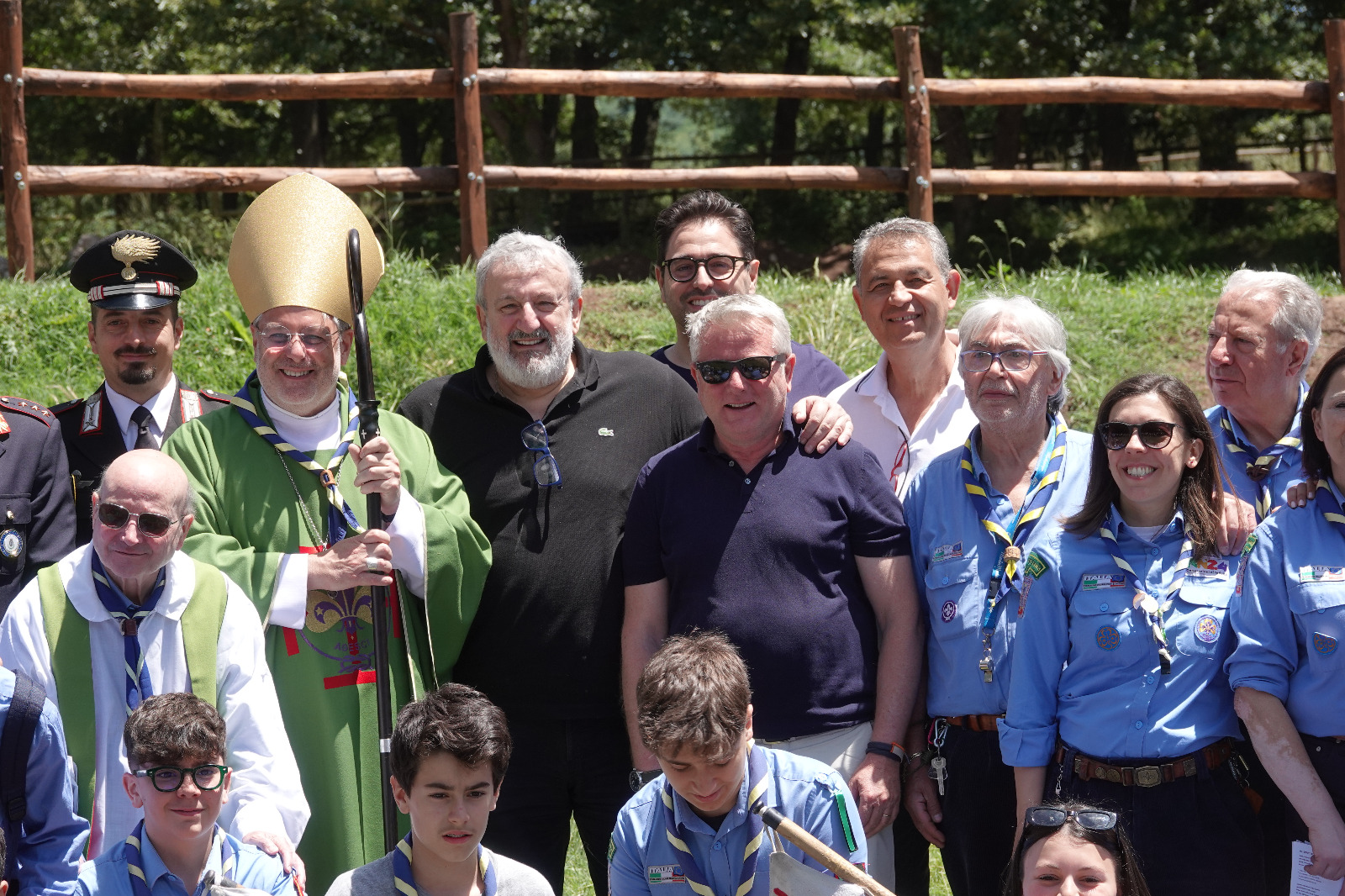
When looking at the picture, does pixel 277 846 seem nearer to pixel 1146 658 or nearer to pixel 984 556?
pixel 984 556

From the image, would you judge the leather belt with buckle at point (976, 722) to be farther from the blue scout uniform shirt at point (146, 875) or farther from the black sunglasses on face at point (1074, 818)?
the blue scout uniform shirt at point (146, 875)

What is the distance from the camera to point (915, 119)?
8.88 metres

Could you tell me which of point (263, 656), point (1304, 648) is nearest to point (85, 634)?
point (263, 656)

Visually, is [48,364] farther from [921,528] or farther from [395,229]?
[395,229]

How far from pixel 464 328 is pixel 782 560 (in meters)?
4.63

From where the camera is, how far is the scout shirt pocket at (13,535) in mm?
3623

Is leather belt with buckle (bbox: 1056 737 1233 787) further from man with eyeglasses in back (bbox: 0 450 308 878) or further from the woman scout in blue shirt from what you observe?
man with eyeglasses in back (bbox: 0 450 308 878)

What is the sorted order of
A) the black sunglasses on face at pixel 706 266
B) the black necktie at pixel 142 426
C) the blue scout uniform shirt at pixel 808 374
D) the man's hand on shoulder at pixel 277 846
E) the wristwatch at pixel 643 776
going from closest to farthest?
the man's hand on shoulder at pixel 277 846 → the wristwatch at pixel 643 776 → the black necktie at pixel 142 426 → the blue scout uniform shirt at pixel 808 374 → the black sunglasses on face at pixel 706 266

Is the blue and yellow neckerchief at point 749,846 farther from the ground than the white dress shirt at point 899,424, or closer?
closer

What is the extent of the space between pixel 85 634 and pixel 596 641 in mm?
1345

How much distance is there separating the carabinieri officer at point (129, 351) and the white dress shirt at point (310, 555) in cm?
56

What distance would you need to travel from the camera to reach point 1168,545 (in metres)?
3.27

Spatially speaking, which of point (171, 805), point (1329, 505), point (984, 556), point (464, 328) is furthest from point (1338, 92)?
point (171, 805)

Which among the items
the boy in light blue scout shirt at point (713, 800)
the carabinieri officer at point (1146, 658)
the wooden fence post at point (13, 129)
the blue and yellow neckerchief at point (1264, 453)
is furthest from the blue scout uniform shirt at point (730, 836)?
the wooden fence post at point (13, 129)
